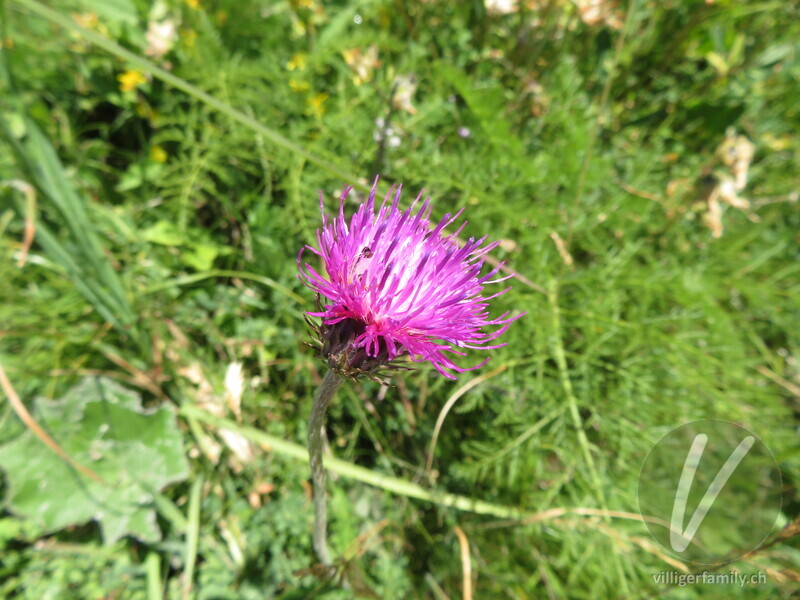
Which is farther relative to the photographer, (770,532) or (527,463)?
(770,532)

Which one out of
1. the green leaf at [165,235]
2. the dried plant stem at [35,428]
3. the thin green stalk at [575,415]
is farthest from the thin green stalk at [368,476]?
the green leaf at [165,235]

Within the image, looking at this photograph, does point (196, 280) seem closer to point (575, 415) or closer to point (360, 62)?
point (360, 62)

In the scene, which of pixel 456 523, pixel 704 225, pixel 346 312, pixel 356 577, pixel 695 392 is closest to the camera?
pixel 346 312

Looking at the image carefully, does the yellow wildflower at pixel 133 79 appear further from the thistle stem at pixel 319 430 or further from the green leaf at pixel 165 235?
the thistle stem at pixel 319 430

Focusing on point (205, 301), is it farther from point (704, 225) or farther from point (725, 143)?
point (725, 143)

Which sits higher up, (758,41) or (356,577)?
(758,41)

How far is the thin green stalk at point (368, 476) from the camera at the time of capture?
1856mm

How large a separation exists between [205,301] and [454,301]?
5.06ft

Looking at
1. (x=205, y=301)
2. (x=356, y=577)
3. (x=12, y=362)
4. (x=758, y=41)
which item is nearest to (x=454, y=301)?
(x=356, y=577)

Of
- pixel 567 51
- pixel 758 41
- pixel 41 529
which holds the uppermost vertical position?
pixel 758 41

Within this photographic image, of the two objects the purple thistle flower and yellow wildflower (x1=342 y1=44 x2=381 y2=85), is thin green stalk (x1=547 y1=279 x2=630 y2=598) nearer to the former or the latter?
the purple thistle flower

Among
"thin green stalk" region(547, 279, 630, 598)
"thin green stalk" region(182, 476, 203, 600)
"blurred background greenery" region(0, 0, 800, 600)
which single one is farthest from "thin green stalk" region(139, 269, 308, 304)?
"thin green stalk" region(547, 279, 630, 598)

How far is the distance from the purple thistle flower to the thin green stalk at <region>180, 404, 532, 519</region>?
88 cm

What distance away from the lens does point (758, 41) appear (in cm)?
286
